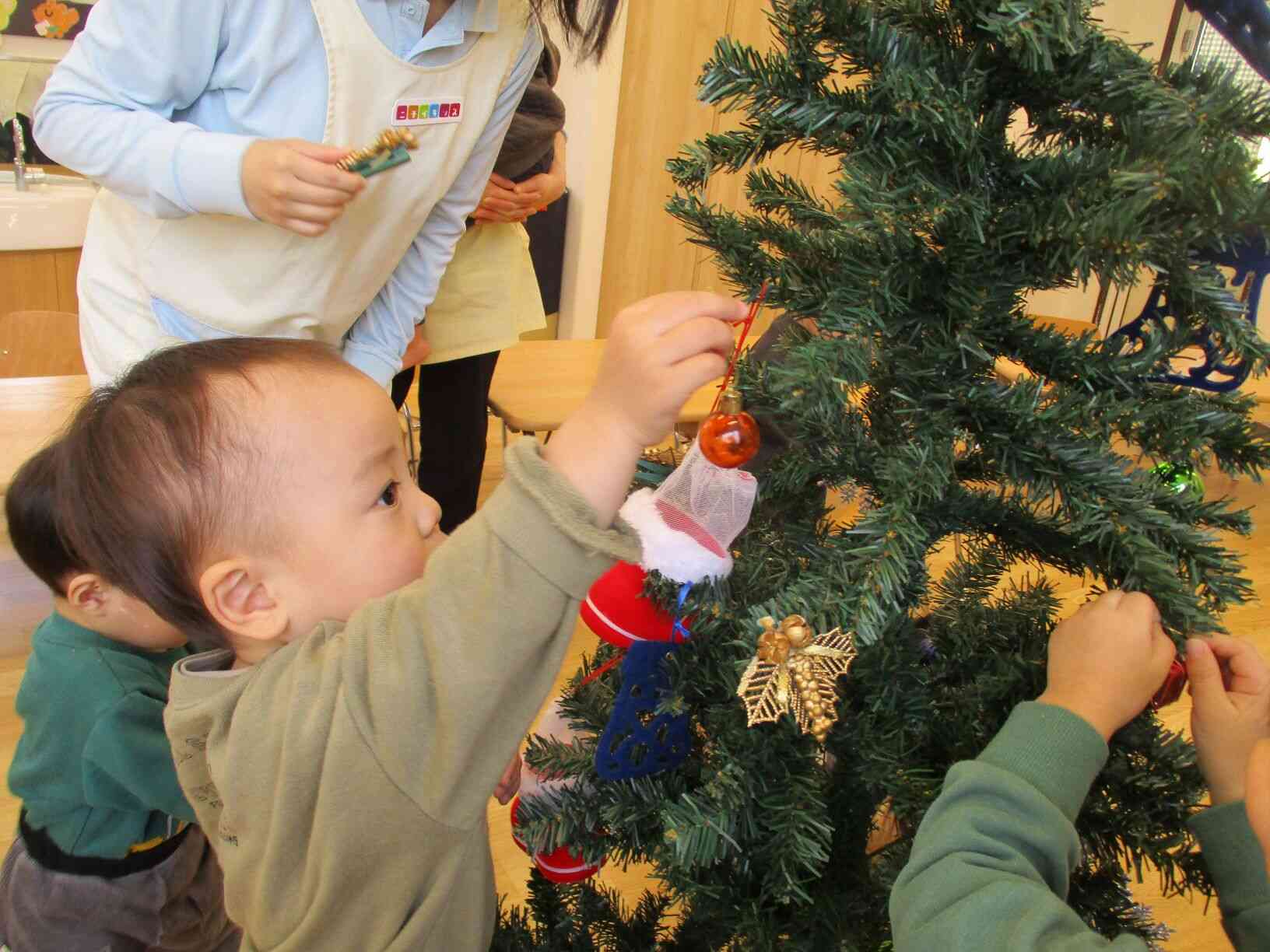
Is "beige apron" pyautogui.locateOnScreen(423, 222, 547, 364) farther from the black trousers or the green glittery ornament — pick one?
the green glittery ornament

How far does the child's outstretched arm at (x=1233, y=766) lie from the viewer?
582mm

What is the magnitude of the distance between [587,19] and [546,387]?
1211 millimetres

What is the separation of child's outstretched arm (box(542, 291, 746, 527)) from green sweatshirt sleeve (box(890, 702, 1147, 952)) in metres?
0.28

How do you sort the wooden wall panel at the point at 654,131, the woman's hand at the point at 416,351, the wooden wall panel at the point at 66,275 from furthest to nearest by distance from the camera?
the wooden wall panel at the point at 654,131
the wooden wall panel at the point at 66,275
the woman's hand at the point at 416,351

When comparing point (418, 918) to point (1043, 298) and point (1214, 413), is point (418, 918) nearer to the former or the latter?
point (1214, 413)

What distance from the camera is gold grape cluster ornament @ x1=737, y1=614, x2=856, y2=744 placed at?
1.77 feet

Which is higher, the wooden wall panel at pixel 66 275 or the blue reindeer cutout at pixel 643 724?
the blue reindeer cutout at pixel 643 724

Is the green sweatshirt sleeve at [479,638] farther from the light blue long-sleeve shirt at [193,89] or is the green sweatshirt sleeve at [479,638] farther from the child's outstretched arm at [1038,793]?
the light blue long-sleeve shirt at [193,89]

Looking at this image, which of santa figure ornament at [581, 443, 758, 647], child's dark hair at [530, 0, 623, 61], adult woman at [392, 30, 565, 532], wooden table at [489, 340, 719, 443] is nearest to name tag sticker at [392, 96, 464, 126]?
child's dark hair at [530, 0, 623, 61]

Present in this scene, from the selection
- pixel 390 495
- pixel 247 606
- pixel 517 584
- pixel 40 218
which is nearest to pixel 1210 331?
pixel 517 584

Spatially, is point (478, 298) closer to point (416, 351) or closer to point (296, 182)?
point (416, 351)

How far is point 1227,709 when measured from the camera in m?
0.59

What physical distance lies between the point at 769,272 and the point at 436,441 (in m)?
1.29

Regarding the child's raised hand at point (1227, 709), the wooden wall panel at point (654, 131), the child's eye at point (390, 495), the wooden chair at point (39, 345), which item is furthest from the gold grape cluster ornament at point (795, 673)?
the wooden wall panel at point (654, 131)
